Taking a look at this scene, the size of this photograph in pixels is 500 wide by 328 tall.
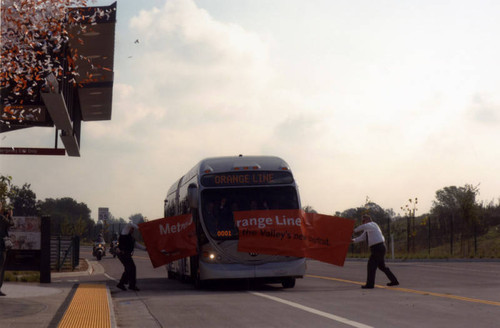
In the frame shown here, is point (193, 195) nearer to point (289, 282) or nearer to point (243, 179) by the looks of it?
point (243, 179)

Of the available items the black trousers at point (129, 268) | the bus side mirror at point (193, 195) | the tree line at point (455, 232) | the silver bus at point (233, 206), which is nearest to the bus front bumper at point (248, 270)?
the silver bus at point (233, 206)

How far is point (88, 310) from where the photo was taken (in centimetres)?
1244

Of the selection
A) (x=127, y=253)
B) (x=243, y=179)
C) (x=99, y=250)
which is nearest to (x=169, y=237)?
(x=127, y=253)

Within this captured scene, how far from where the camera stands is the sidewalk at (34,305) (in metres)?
10.8

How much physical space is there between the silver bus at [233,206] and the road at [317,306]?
513mm

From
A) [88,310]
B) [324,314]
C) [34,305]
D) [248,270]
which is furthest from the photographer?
[248,270]

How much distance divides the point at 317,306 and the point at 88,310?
12.9 feet

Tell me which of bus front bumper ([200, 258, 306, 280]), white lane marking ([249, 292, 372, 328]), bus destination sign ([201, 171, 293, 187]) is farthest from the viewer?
bus destination sign ([201, 171, 293, 187])

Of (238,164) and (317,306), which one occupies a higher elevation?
(238,164)

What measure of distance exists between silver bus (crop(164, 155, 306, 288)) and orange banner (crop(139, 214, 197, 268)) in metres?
0.30

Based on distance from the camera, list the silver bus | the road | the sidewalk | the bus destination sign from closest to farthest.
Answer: the sidewalk, the road, the silver bus, the bus destination sign

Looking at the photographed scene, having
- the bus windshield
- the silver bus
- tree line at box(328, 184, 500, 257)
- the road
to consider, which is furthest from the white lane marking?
tree line at box(328, 184, 500, 257)

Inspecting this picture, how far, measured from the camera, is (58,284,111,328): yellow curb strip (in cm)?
1072

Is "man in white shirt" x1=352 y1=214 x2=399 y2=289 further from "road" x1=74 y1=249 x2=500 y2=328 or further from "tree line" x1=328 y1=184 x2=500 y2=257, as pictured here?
"tree line" x1=328 y1=184 x2=500 y2=257
